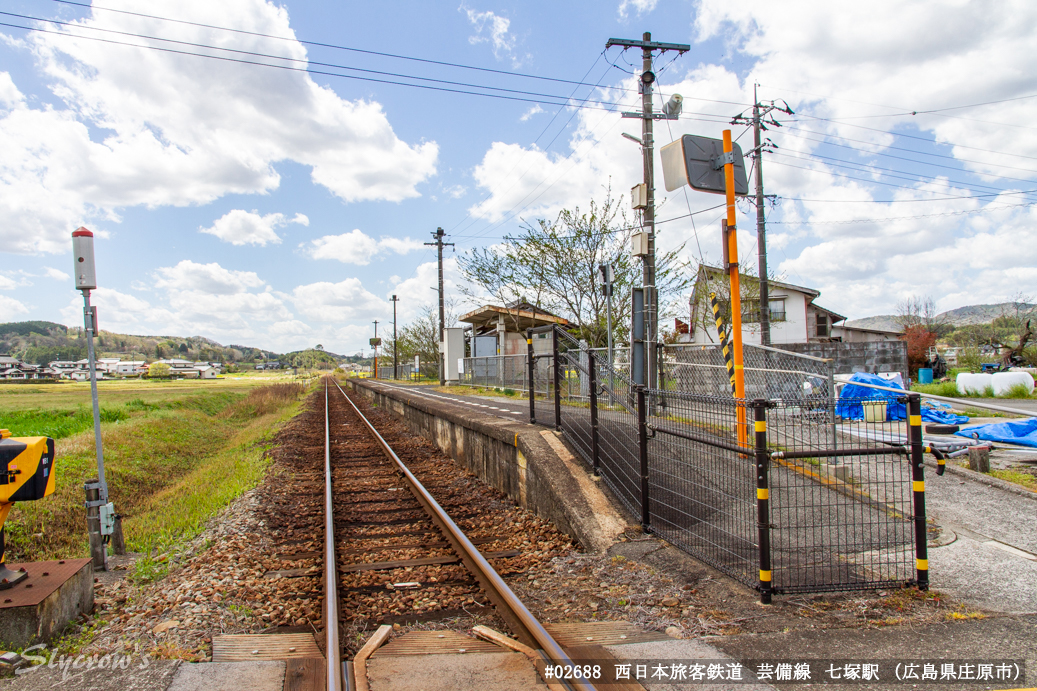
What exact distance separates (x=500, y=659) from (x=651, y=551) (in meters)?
1.89

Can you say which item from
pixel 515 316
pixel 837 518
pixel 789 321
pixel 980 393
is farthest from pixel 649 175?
pixel 789 321

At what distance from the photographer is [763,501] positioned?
3883mm

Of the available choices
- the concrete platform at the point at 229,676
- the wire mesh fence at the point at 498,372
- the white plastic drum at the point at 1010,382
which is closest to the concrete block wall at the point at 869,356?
the white plastic drum at the point at 1010,382

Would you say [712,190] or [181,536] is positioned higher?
[712,190]

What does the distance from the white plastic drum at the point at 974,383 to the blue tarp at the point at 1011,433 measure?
10.9 metres

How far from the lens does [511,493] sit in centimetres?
762

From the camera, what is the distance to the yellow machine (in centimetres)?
381

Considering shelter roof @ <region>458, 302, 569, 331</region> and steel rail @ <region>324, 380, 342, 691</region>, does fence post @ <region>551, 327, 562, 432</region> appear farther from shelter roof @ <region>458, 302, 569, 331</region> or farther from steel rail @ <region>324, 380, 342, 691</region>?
shelter roof @ <region>458, 302, 569, 331</region>

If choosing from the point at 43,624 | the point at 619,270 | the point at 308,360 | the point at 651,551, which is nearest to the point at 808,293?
the point at 619,270

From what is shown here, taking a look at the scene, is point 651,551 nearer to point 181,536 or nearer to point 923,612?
point 923,612

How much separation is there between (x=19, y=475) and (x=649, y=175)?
37.4ft

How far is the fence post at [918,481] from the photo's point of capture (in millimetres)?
3881

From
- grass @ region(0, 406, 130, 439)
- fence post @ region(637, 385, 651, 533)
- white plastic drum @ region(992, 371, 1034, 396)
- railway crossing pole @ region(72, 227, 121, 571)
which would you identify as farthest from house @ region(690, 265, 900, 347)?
railway crossing pole @ region(72, 227, 121, 571)

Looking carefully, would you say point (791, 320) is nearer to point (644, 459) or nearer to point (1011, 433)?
point (1011, 433)
